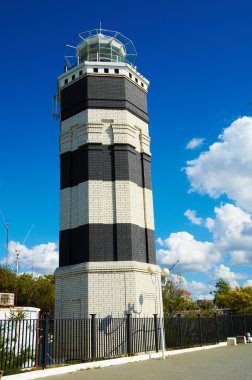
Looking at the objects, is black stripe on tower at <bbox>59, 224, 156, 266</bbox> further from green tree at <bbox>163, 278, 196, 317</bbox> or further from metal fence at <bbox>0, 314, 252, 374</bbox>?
green tree at <bbox>163, 278, 196, 317</bbox>

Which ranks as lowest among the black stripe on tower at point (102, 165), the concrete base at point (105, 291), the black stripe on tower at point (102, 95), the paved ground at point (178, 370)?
the paved ground at point (178, 370)

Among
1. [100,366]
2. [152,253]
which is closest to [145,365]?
[100,366]

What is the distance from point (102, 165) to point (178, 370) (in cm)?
1229

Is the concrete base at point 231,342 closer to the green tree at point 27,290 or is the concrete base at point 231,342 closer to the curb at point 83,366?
the curb at point 83,366

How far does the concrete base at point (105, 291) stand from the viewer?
20.5 m

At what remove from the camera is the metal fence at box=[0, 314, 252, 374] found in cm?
1404

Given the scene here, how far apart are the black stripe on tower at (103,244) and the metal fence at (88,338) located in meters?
3.32

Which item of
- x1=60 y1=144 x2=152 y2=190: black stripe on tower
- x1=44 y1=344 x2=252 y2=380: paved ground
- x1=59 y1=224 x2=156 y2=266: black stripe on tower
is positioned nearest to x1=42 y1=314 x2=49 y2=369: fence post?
x1=44 y1=344 x2=252 y2=380: paved ground

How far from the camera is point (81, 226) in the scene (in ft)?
72.5

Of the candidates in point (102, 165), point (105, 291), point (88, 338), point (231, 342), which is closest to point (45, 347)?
point (88, 338)

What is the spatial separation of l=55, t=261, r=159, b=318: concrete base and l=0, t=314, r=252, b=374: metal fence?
912 mm

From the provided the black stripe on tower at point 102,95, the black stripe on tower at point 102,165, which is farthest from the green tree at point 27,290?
the black stripe on tower at point 102,95

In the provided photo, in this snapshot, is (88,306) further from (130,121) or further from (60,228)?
(130,121)

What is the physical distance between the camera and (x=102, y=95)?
2408 cm
